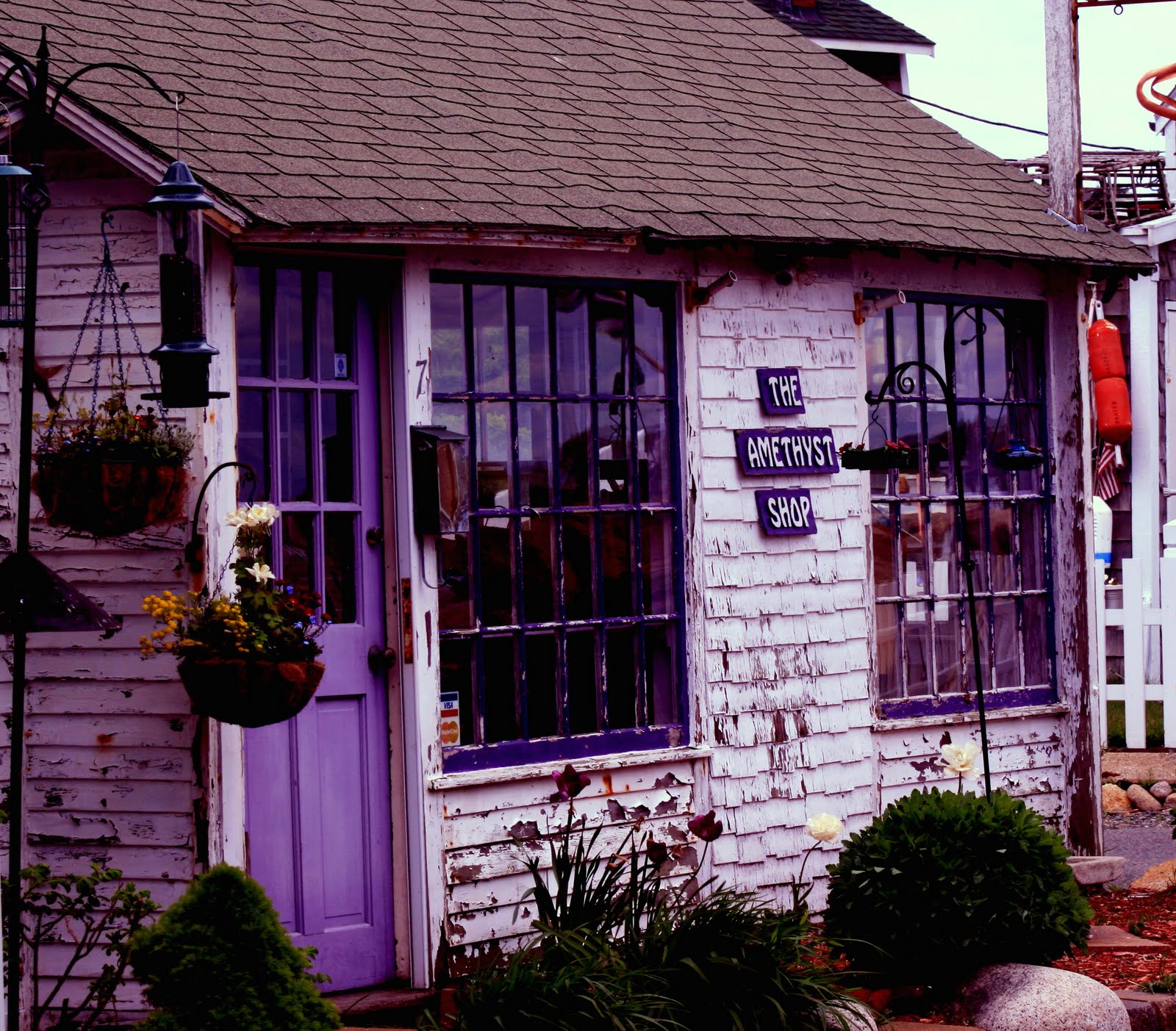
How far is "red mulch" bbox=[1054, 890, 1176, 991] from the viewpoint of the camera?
22.6 feet

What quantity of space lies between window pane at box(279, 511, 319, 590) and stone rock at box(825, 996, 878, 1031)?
2.56 meters

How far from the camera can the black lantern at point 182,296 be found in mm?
5484

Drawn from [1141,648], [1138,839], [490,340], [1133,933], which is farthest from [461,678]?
[1141,648]

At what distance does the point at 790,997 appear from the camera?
17.6ft

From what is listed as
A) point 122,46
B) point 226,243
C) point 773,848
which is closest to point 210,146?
point 226,243

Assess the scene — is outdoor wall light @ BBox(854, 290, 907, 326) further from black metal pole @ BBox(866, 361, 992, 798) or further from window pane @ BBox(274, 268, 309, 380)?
window pane @ BBox(274, 268, 309, 380)

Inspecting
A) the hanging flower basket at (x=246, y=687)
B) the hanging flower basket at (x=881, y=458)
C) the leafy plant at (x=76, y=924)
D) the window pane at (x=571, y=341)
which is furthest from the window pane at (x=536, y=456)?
the leafy plant at (x=76, y=924)

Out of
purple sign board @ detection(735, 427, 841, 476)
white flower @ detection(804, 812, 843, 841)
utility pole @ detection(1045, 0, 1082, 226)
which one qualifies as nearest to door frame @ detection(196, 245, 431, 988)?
white flower @ detection(804, 812, 843, 841)

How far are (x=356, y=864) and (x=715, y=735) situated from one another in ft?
6.01

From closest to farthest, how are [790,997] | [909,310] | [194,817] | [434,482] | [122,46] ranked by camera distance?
[790,997]
[194,817]
[434,482]
[122,46]
[909,310]

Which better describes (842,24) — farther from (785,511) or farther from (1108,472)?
(785,511)

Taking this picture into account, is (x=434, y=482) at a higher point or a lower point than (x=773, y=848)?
higher

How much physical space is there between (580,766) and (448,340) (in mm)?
1885

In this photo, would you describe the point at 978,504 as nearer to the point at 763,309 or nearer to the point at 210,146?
the point at 763,309
